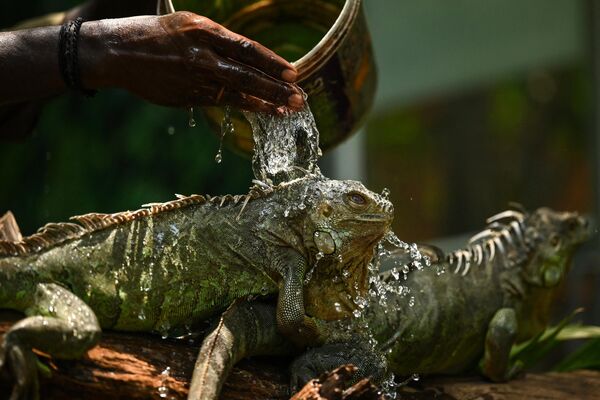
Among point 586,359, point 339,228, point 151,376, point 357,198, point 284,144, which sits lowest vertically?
point 586,359

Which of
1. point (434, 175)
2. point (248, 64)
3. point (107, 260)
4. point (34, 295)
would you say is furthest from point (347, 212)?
point (434, 175)

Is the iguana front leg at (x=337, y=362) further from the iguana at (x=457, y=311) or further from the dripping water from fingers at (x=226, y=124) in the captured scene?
the dripping water from fingers at (x=226, y=124)

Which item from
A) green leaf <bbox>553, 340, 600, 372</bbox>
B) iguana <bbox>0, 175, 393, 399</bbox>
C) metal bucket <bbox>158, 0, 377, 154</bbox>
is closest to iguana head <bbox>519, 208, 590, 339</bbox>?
green leaf <bbox>553, 340, 600, 372</bbox>

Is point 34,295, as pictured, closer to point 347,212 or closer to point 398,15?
point 347,212

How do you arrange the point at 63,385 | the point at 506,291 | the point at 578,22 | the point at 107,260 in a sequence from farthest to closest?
the point at 578,22 < the point at 506,291 < the point at 107,260 < the point at 63,385

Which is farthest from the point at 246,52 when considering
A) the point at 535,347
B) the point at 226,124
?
the point at 535,347

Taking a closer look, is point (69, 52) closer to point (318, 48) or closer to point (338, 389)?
point (318, 48)

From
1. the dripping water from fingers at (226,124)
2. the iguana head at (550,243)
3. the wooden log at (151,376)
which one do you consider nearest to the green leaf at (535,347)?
the iguana head at (550,243)
